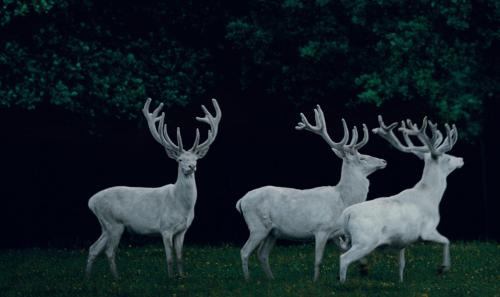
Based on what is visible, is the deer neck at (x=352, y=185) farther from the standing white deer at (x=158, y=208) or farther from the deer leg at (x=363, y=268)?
the standing white deer at (x=158, y=208)

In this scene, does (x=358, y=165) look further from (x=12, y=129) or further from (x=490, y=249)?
(x=12, y=129)

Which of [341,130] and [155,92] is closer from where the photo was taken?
[155,92]

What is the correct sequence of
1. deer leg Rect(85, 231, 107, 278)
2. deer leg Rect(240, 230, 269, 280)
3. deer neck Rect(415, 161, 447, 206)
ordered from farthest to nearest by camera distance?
deer leg Rect(85, 231, 107, 278)
deer leg Rect(240, 230, 269, 280)
deer neck Rect(415, 161, 447, 206)

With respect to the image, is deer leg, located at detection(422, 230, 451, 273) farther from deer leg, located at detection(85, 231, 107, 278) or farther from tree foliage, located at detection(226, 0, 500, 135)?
tree foliage, located at detection(226, 0, 500, 135)

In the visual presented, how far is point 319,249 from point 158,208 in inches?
96.9

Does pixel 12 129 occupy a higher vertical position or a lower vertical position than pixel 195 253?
higher

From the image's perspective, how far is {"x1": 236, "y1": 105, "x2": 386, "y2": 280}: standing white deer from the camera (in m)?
14.3

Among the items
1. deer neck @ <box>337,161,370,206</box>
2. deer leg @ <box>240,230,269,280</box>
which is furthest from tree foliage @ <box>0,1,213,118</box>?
deer neck @ <box>337,161,370,206</box>

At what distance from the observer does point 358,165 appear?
14.8 metres

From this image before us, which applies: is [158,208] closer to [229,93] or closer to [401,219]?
[401,219]

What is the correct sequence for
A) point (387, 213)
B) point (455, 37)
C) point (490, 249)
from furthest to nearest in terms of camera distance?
1. point (455, 37)
2. point (490, 249)
3. point (387, 213)

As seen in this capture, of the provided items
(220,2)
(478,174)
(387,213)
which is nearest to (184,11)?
(220,2)

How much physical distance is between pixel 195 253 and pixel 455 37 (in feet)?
21.8

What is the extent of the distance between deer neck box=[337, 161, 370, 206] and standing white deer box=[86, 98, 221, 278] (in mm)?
1941
